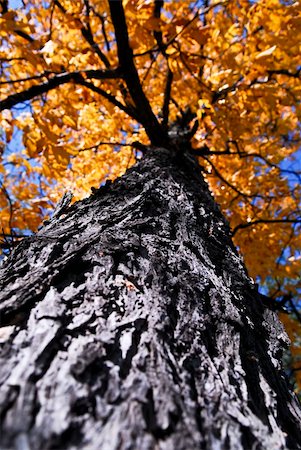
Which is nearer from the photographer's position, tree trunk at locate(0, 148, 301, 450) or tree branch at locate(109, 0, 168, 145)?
tree trunk at locate(0, 148, 301, 450)

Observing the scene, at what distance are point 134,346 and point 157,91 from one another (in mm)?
4812

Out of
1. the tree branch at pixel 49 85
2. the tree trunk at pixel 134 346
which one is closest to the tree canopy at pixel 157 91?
the tree branch at pixel 49 85

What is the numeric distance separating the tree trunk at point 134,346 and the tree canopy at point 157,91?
1114mm

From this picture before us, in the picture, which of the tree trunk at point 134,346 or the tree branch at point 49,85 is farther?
the tree branch at point 49,85

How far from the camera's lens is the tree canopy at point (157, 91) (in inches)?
111

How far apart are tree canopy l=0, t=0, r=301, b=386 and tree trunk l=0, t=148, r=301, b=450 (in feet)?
3.65

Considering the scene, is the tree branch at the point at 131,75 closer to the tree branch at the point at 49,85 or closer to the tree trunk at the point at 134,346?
the tree branch at the point at 49,85

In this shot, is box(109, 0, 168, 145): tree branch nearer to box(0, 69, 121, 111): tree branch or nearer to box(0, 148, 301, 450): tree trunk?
box(0, 69, 121, 111): tree branch

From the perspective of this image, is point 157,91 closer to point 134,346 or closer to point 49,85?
point 49,85

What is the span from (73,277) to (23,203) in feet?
12.2

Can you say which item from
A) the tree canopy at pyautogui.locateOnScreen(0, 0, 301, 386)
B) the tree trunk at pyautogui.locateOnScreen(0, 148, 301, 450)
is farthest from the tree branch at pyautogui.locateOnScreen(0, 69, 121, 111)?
the tree trunk at pyautogui.locateOnScreen(0, 148, 301, 450)

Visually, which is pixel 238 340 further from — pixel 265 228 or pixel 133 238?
pixel 265 228

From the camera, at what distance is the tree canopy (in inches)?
111

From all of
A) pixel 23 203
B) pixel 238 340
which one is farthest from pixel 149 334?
pixel 23 203
